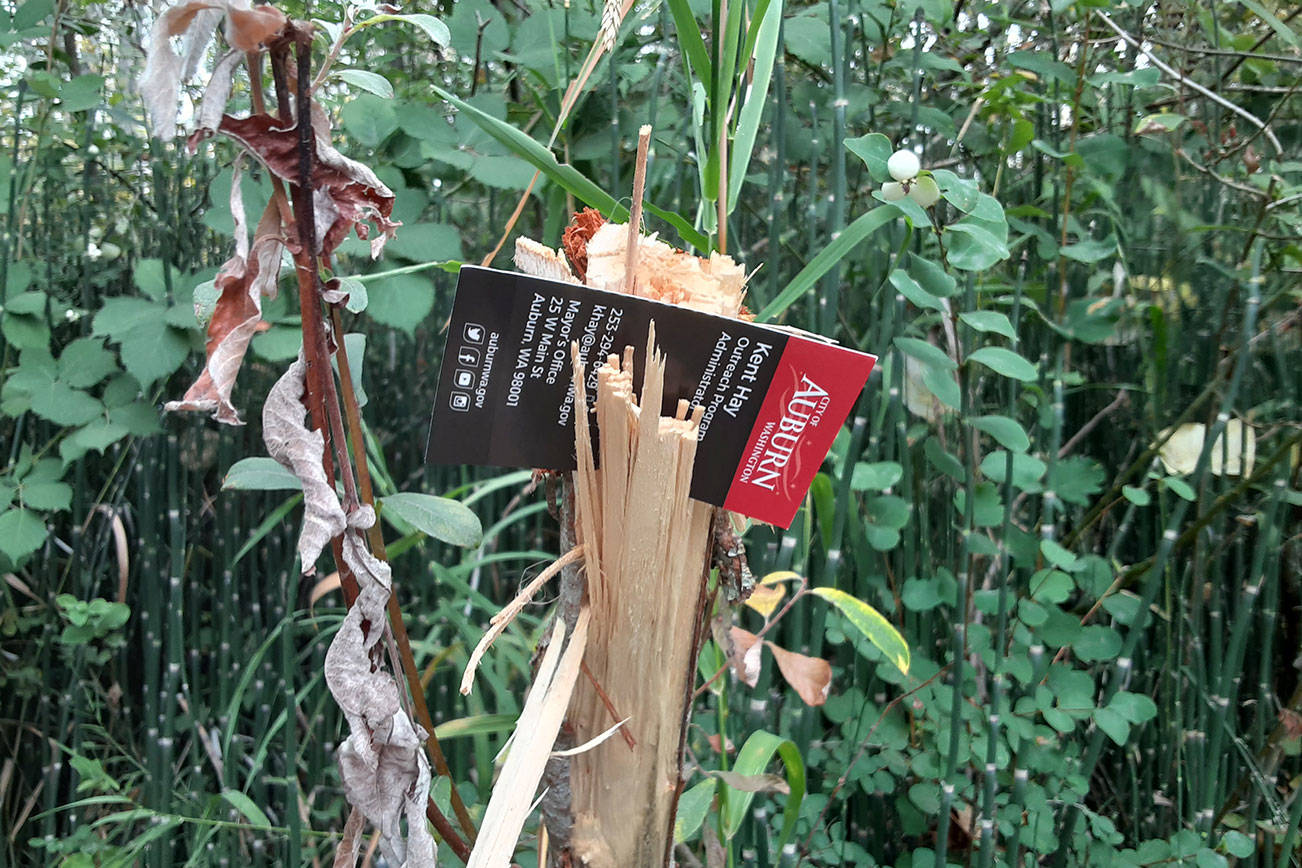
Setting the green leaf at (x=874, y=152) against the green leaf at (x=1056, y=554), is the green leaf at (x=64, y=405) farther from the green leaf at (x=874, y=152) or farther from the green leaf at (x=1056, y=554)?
the green leaf at (x=1056, y=554)

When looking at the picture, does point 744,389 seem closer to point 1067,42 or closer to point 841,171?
point 841,171

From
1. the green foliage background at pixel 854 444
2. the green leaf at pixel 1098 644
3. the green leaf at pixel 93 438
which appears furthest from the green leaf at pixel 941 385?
the green leaf at pixel 93 438

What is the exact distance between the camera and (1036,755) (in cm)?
116

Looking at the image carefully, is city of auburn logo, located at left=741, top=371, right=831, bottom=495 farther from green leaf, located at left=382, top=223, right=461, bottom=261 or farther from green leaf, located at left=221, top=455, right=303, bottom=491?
green leaf, located at left=382, top=223, right=461, bottom=261

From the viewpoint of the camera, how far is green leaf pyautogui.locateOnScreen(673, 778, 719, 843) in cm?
72

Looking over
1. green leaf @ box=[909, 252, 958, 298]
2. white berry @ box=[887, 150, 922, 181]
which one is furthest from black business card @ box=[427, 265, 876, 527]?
green leaf @ box=[909, 252, 958, 298]

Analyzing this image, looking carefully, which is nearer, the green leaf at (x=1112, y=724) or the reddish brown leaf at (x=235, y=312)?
the reddish brown leaf at (x=235, y=312)

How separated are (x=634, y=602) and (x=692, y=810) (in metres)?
0.26

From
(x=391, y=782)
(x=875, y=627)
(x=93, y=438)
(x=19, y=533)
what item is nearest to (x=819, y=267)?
(x=875, y=627)

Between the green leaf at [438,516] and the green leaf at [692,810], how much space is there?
276 millimetres

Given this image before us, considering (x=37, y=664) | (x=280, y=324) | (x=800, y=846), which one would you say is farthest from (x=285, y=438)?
(x=37, y=664)

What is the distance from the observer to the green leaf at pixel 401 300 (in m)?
1.06

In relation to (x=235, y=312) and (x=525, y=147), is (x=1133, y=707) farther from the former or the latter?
(x=235, y=312)

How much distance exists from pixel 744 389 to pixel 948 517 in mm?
850
